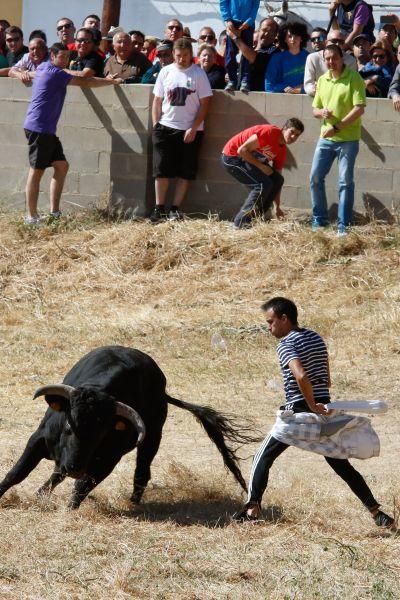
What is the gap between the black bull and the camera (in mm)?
6691

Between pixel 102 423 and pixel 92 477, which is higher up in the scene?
pixel 102 423

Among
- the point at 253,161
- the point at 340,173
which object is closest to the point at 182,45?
the point at 253,161

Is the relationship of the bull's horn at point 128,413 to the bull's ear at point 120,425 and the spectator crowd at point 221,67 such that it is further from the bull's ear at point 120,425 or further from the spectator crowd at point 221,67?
the spectator crowd at point 221,67

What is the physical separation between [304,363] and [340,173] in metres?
6.84

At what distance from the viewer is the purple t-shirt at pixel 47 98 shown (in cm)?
1394

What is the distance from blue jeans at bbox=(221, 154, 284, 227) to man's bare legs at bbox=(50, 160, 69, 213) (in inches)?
82.6

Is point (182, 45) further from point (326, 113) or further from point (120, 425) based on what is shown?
point (120, 425)

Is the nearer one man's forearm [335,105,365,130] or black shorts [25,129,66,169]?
man's forearm [335,105,365,130]

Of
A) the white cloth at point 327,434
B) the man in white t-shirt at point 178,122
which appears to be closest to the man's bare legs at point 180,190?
the man in white t-shirt at point 178,122

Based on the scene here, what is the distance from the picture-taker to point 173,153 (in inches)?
547

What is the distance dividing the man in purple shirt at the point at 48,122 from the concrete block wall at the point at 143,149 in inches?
13.8

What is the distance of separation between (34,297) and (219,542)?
6.78 metres

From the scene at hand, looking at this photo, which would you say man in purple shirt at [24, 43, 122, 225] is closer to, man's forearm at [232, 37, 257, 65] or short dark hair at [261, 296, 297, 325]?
man's forearm at [232, 37, 257, 65]

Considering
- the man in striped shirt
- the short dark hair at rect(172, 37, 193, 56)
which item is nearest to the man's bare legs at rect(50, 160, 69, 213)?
the short dark hair at rect(172, 37, 193, 56)
